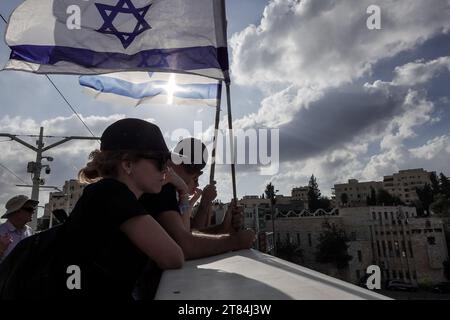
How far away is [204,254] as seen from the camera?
2.22m

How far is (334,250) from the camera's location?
6412cm

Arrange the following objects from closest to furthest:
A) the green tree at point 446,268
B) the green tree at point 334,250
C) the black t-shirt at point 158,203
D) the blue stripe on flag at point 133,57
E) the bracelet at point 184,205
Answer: the black t-shirt at point 158,203 < the bracelet at point 184,205 < the blue stripe on flag at point 133,57 < the green tree at point 446,268 < the green tree at point 334,250

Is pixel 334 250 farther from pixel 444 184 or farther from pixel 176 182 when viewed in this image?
pixel 176 182

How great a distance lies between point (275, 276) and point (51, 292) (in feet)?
2.85

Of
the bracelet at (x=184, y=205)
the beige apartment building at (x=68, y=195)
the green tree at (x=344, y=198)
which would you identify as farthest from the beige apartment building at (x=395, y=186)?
the bracelet at (x=184, y=205)

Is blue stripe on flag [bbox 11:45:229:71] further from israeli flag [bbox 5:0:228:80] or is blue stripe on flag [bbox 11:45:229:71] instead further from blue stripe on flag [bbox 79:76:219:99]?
blue stripe on flag [bbox 79:76:219:99]

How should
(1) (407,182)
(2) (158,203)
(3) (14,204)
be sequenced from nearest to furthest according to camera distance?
(2) (158,203), (3) (14,204), (1) (407,182)

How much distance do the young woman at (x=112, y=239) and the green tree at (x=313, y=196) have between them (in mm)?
104612

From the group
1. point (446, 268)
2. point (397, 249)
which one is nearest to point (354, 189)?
point (397, 249)

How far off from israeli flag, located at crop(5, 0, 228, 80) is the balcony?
3.08 m

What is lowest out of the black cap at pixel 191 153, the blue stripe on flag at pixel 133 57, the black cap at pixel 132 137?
the black cap at pixel 132 137

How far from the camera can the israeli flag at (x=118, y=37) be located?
414 cm

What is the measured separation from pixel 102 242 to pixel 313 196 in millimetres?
107948

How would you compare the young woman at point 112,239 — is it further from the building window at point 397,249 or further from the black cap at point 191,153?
the building window at point 397,249
